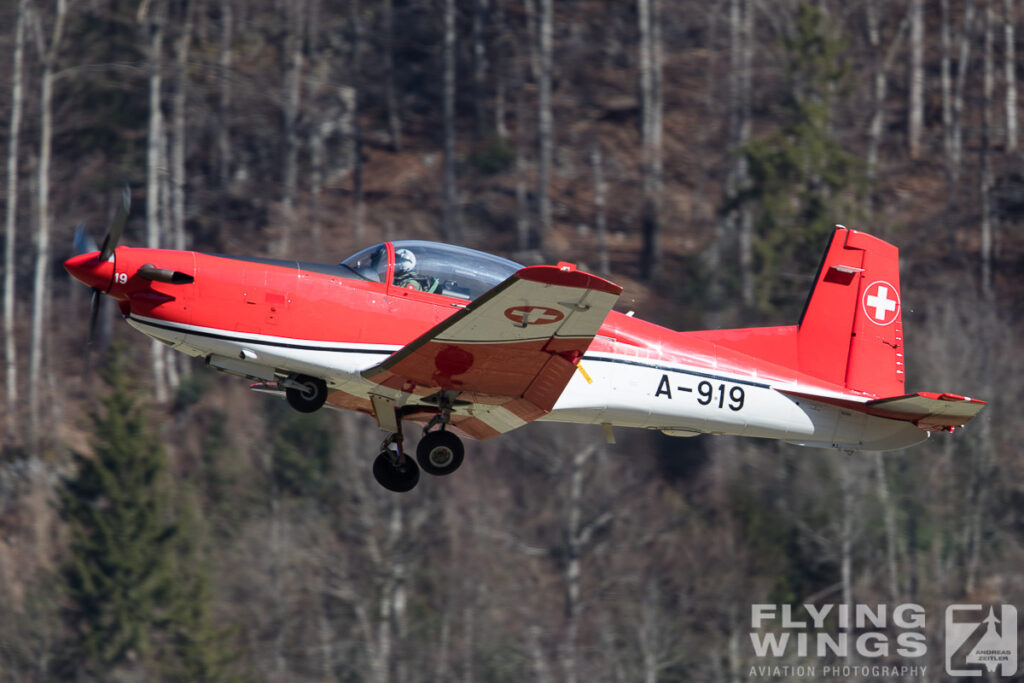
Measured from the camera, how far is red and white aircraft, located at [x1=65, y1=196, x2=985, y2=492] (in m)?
10.1

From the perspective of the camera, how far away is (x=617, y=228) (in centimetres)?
3550

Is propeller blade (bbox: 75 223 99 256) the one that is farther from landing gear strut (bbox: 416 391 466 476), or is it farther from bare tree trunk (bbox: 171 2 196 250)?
bare tree trunk (bbox: 171 2 196 250)

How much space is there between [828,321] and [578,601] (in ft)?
47.6

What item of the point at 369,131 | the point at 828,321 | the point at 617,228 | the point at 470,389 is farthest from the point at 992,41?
the point at 470,389

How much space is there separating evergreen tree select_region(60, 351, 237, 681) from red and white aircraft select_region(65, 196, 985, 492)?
1812 centimetres

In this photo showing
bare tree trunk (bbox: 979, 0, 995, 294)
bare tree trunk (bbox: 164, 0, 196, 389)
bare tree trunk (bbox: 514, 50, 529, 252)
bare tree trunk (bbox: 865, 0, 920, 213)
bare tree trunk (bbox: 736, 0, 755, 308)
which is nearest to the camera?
bare tree trunk (bbox: 979, 0, 995, 294)

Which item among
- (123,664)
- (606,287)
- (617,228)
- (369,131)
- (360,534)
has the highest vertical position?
(369,131)

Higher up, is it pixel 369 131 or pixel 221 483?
pixel 369 131

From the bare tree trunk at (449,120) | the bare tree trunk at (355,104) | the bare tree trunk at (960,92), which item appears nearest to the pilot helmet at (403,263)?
the bare tree trunk at (449,120)

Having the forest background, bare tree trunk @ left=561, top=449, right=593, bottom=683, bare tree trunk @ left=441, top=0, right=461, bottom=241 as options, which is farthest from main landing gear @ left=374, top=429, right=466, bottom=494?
bare tree trunk @ left=441, top=0, right=461, bottom=241

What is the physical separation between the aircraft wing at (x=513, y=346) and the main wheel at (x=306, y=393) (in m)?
0.42

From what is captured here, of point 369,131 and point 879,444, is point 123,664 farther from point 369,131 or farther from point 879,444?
point 879,444

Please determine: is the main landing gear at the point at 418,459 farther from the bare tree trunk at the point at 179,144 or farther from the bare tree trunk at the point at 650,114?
the bare tree trunk at the point at 650,114

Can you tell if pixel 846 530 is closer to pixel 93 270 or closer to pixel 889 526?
pixel 889 526
